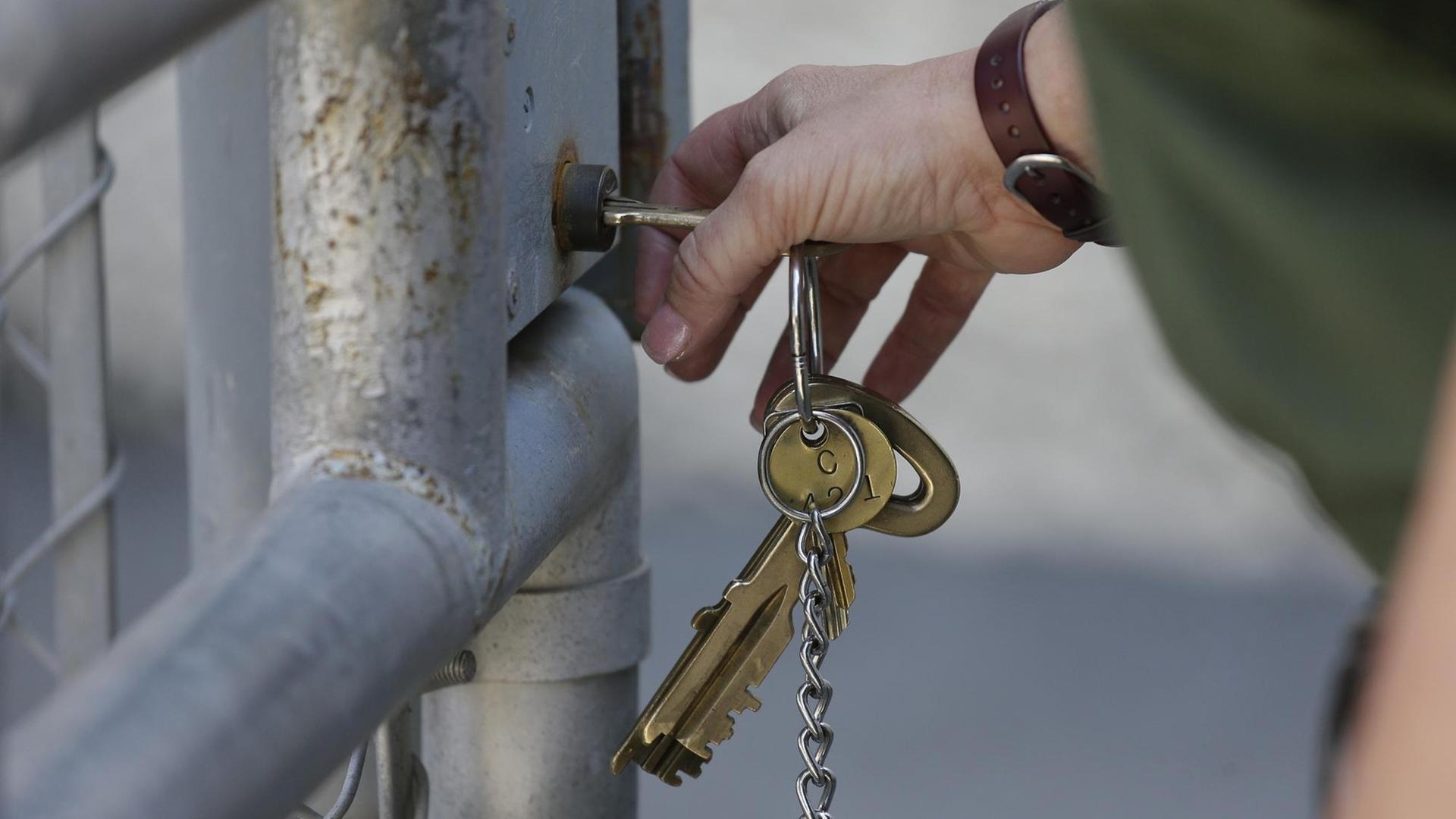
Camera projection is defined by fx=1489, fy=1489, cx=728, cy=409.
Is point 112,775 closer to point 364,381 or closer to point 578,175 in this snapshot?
point 364,381

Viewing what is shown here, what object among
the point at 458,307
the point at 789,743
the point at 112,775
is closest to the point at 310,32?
the point at 458,307

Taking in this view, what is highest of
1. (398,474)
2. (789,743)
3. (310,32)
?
(310,32)

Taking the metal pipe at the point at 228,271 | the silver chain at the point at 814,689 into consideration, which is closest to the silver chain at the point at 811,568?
the silver chain at the point at 814,689

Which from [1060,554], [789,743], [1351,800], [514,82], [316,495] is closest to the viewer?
[1351,800]

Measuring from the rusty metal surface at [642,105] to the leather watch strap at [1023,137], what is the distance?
16 cm

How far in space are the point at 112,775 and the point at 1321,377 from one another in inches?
9.1

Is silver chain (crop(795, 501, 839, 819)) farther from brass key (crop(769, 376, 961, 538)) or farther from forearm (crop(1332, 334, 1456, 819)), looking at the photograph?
forearm (crop(1332, 334, 1456, 819))

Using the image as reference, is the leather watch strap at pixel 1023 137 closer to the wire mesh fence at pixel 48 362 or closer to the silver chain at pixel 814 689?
the silver chain at pixel 814 689

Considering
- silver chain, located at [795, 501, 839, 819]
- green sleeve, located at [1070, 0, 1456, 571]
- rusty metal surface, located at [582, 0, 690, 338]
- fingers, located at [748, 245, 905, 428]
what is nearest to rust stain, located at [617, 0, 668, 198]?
rusty metal surface, located at [582, 0, 690, 338]

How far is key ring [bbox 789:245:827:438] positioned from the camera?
56cm

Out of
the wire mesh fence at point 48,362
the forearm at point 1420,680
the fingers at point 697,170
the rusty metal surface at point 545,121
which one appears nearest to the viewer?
the forearm at point 1420,680

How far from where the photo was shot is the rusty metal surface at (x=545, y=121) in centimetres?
48

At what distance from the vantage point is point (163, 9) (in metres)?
0.25

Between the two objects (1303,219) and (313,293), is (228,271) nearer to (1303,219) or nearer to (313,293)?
(313,293)
